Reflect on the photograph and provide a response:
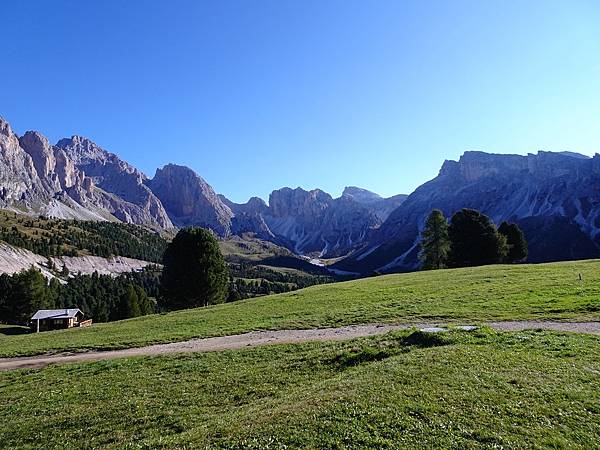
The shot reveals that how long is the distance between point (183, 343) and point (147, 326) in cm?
1515

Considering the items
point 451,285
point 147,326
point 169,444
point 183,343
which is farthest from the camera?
point 451,285

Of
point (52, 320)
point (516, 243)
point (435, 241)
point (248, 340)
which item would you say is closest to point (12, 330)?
point (52, 320)

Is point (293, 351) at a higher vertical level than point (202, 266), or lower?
lower

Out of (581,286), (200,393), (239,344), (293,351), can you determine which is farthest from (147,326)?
(581,286)

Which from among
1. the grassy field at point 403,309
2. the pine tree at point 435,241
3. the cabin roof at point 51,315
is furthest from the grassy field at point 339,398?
the cabin roof at point 51,315

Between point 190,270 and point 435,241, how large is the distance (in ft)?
176

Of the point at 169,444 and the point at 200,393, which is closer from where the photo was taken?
the point at 169,444

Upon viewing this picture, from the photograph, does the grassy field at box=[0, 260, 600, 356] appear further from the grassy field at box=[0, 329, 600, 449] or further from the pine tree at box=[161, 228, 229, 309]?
the pine tree at box=[161, 228, 229, 309]

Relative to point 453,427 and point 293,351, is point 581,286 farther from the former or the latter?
point 453,427

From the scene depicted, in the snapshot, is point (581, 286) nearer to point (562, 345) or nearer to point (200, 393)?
point (562, 345)

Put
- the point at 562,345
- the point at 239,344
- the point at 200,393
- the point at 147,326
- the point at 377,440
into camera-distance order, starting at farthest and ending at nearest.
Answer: the point at 147,326, the point at 239,344, the point at 562,345, the point at 200,393, the point at 377,440

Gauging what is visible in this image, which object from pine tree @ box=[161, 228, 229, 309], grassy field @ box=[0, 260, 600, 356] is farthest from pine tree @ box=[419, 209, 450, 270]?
pine tree @ box=[161, 228, 229, 309]

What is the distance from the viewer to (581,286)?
39.4 metres

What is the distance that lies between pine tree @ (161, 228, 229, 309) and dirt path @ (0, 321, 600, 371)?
127ft
